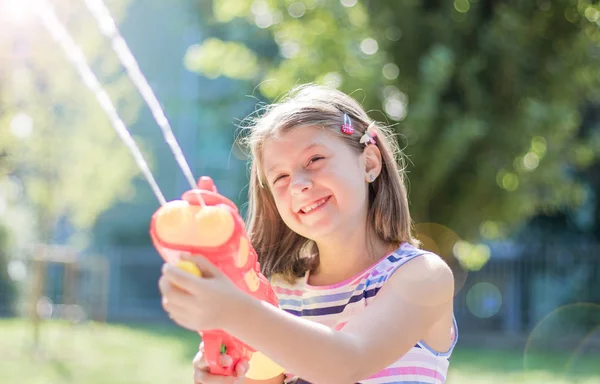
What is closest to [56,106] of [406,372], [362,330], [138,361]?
[138,361]

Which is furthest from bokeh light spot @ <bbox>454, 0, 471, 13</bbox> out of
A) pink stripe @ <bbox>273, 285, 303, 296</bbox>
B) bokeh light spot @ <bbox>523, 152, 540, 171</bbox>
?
pink stripe @ <bbox>273, 285, 303, 296</bbox>

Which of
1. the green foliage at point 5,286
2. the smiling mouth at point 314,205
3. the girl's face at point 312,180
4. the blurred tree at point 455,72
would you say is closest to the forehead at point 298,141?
the girl's face at point 312,180

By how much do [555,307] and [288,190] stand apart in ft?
42.2

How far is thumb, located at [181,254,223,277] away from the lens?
1315 mm

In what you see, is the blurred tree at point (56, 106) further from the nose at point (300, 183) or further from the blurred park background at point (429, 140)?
the nose at point (300, 183)

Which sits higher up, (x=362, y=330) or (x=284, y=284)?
(x=362, y=330)

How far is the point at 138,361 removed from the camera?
8.45 metres

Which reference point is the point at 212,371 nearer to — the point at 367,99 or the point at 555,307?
the point at 367,99

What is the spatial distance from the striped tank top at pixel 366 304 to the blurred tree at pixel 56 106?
725 cm

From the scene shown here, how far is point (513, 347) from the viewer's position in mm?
11375

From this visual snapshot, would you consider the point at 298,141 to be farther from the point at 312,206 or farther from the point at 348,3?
the point at 348,3

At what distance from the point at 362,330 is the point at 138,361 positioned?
7.21 m

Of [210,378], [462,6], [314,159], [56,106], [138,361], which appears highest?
[462,6]

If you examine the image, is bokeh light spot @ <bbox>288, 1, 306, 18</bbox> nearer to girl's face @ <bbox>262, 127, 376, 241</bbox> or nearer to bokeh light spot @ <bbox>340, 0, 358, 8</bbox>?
bokeh light spot @ <bbox>340, 0, 358, 8</bbox>
